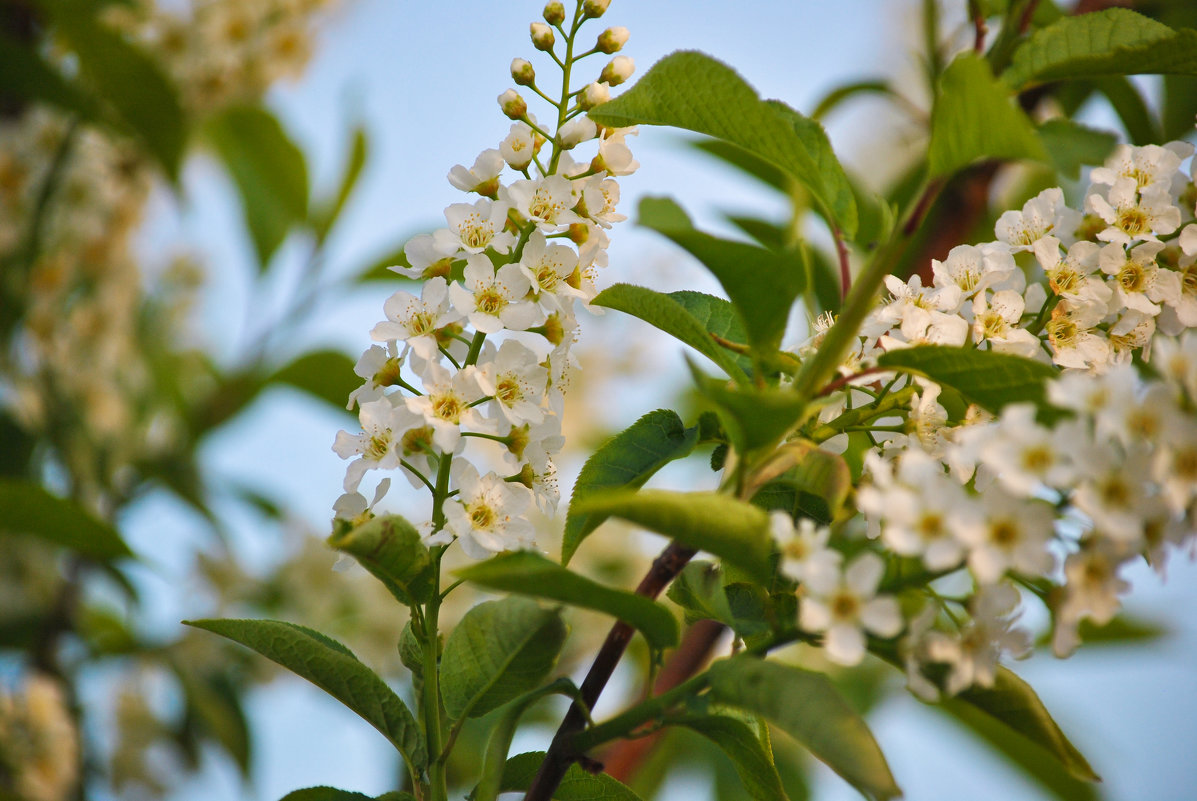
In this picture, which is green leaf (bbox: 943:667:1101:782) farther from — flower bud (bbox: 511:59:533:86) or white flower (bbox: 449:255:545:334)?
flower bud (bbox: 511:59:533:86)

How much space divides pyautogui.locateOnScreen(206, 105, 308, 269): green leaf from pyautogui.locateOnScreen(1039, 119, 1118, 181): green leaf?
148 centimetres

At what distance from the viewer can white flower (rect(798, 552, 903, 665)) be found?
0.44 metres

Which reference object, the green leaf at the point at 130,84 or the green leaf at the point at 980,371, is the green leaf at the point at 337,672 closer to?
the green leaf at the point at 980,371

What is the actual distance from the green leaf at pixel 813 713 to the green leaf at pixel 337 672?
221mm

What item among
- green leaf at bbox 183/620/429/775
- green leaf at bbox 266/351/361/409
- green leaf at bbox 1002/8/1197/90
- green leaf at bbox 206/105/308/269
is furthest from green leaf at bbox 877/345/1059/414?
green leaf at bbox 206/105/308/269

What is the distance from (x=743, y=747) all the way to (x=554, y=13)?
0.48 metres

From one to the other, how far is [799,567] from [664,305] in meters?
0.18

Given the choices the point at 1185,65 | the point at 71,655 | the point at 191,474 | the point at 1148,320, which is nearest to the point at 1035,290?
the point at 1148,320

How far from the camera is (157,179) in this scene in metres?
1.98

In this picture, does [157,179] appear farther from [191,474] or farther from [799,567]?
[799,567]

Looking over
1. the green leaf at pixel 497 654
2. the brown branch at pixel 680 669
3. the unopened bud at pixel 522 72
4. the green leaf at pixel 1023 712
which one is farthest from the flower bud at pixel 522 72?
the brown branch at pixel 680 669

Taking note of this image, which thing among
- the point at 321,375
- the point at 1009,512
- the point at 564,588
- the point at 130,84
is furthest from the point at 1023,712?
the point at 130,84

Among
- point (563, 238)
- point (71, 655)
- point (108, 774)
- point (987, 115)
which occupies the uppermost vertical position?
point (987, 115)

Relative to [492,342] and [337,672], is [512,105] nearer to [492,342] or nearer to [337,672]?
[492,342]
